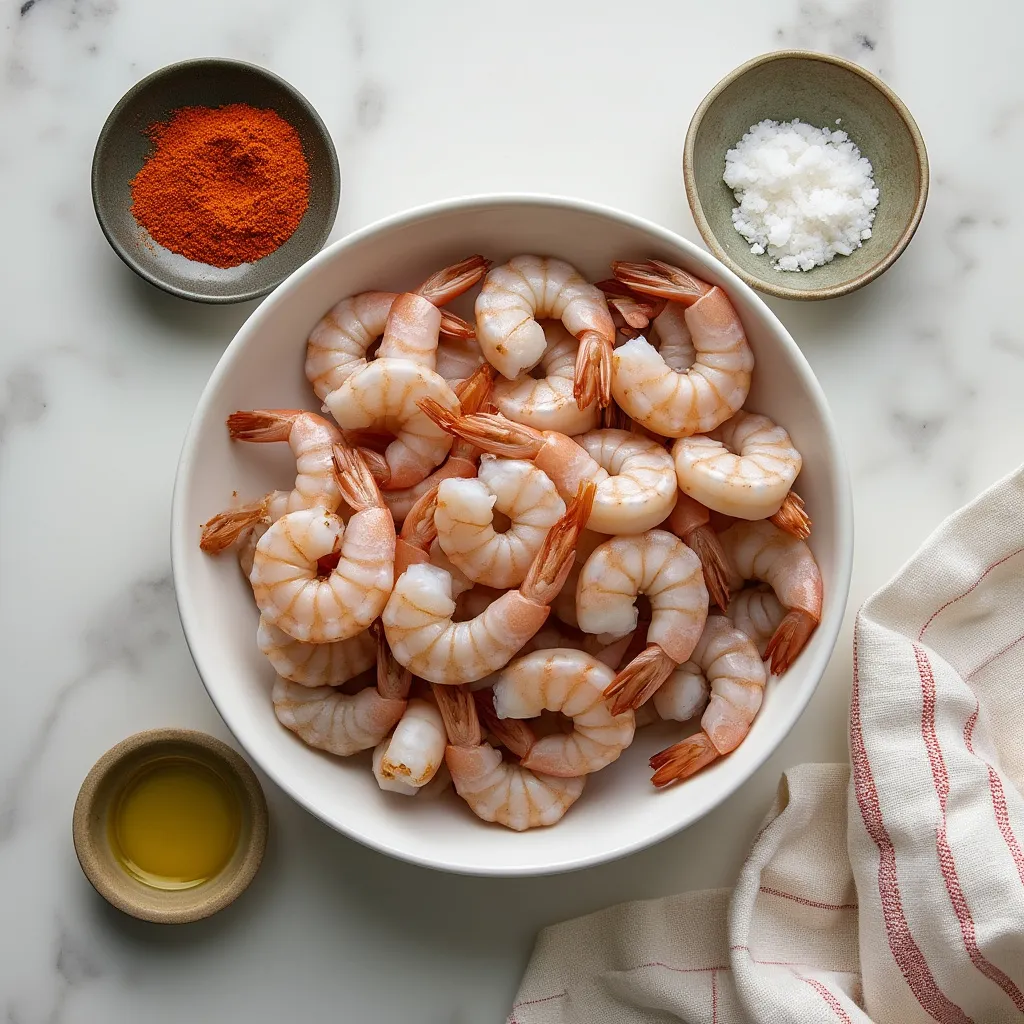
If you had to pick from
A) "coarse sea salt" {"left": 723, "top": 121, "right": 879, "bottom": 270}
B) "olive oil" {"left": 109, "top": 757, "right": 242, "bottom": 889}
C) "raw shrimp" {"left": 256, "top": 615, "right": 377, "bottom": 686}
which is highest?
"coarse sea salt" {"left": 723, "top": 121, "right": 879, "bottom": 270}

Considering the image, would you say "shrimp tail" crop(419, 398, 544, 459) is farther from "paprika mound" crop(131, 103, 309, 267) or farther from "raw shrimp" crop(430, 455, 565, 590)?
"paprika mound" crop(131, 103, 309, 267)

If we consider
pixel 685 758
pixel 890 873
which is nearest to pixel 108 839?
pixel 685 758

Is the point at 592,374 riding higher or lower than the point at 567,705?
higher

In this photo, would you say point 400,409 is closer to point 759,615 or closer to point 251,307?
point 251,307

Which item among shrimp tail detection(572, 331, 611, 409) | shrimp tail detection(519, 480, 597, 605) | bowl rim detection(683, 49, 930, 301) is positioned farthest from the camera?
bowl rim detection(683, 49, 930, 301)

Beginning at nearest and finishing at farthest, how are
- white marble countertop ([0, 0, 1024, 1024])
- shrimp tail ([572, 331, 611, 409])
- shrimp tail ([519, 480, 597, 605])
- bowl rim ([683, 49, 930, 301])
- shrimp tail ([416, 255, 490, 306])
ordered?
shrimp tail ([519, 480, 597, 605])
shrimp tail ([572, 331, 611, 409])
shrimp tail ([416, 255, 490, 306])
bowl rim ([683, 49, 930, 301])
white marble countertop ([0, 0, 1024, 1024])

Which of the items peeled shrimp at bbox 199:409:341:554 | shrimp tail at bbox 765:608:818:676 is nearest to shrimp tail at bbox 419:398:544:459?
peeled shrimp at bbox 199:409:341:554

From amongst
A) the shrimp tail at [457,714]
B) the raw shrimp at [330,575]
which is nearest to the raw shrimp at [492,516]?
the raw shrimp at [330,575]
